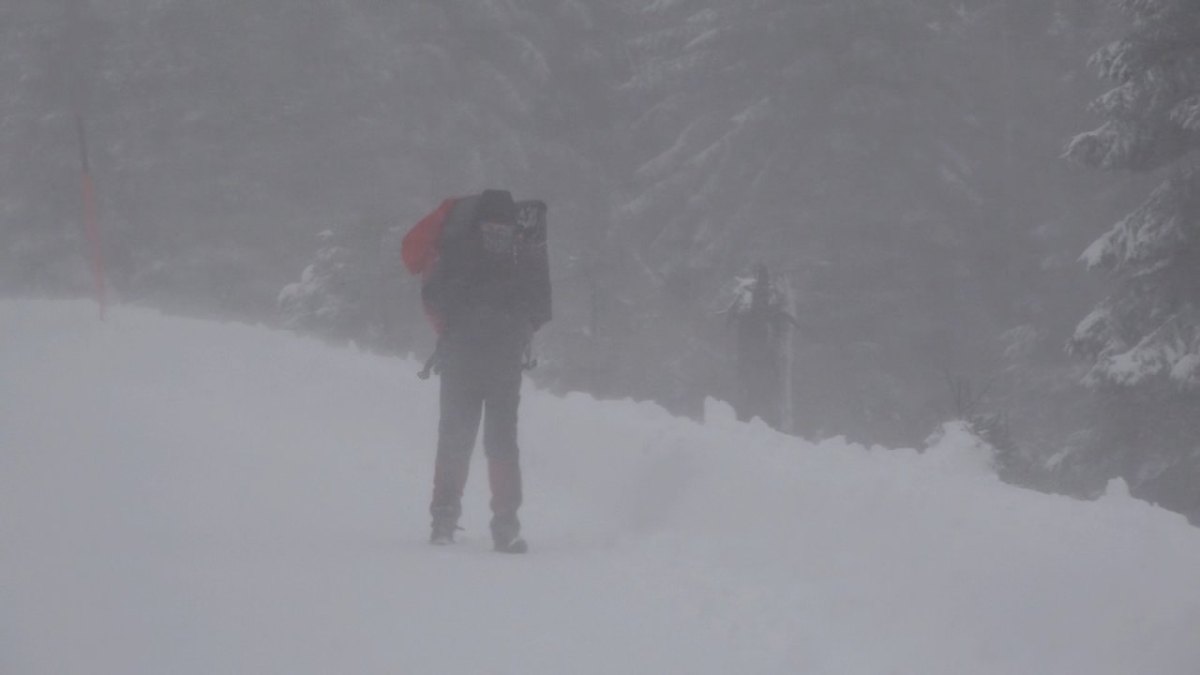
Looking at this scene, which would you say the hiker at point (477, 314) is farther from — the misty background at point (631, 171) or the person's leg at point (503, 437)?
the misty background at point (631, 171)

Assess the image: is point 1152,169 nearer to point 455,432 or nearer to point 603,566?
point 455,432

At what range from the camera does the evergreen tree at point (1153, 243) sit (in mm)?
12156

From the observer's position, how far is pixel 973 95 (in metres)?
31.7

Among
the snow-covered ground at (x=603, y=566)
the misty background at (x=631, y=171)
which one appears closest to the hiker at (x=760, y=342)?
the snow-covered ground at (x=603, y=566)

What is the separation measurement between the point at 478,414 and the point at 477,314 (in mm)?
449

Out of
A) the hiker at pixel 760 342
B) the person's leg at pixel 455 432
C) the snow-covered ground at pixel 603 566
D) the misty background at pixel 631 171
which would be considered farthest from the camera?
the misty background at pixel 631 171

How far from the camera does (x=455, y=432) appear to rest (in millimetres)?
5281

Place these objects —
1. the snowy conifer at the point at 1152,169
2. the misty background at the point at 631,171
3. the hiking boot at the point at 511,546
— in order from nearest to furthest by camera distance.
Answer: the hiking boot at the point at 511,546
the snowy conifer at the point at 1152,169
the misty background at the point at 631,171

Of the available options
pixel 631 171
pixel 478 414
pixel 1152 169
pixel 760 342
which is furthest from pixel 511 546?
pixel 631 171

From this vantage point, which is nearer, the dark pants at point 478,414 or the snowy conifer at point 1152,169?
the dark pants at point 478,414

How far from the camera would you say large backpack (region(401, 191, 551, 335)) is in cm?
526

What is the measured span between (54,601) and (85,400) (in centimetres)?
555

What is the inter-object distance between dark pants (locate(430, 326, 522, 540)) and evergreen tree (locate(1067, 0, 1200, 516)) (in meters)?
9.24

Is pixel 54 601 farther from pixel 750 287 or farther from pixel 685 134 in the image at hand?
pixel 685 134
